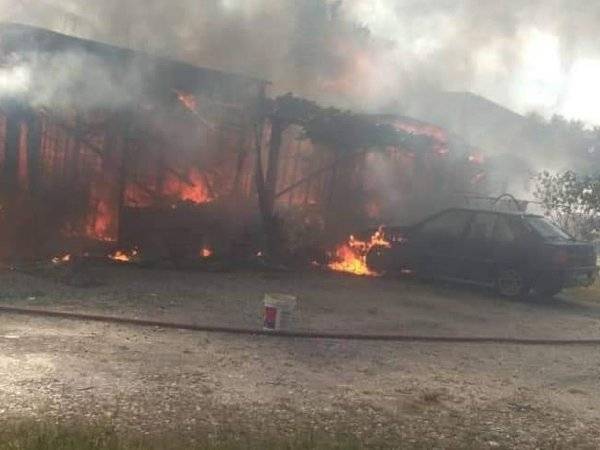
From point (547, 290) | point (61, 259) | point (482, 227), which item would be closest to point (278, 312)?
point (61, 259)

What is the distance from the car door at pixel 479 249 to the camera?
10.9 m

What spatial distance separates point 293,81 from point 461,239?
8656 mm

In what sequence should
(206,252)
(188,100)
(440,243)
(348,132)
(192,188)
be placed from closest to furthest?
(440,243) → (206,252) → (188,100) → (192,188) → (348,132)

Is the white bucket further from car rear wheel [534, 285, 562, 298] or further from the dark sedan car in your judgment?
car rear wheel [534, 285, 562, 298]

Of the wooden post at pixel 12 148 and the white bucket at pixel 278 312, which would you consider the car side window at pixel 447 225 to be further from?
the wooden post at pixel 12 148

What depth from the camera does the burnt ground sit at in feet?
14.7

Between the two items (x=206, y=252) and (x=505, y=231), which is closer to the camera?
(x=505, y=231)

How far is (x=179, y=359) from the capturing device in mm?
5680

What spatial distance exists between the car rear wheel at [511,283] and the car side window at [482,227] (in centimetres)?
65

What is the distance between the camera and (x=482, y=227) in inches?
435

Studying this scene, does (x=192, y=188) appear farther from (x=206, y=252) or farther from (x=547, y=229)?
(x=547, y=229)

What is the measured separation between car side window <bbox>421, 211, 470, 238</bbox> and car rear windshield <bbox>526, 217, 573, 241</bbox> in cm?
110

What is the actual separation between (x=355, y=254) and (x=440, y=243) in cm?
213

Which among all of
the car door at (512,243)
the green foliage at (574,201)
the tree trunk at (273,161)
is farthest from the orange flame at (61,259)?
the green foliage at (574,201)
